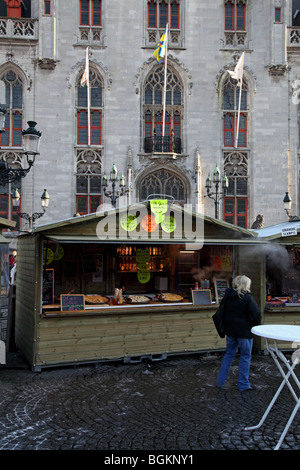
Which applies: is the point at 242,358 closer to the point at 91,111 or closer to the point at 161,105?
the point at 161,105

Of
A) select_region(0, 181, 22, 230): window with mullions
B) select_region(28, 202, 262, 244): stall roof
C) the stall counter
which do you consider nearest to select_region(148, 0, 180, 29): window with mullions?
select_region(0, 181, 22, 230): window with mullions

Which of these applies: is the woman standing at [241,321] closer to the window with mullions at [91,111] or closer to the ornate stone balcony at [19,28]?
the window with mullions at [91,111]

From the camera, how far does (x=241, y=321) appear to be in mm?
6758

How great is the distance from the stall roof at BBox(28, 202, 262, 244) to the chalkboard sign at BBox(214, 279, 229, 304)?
119 centimetres

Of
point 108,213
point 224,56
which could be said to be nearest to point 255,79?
point 224,56

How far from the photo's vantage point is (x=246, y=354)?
686cm

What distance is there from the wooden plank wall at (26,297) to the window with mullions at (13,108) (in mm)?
13965

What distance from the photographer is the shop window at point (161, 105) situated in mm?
22984

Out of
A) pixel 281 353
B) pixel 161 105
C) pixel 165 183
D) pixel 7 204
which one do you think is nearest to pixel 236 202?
pixel 165 183

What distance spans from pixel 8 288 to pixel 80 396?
14.1 ft

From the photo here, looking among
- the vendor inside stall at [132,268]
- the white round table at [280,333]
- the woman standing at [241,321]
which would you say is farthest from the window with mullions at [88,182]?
the white round table at [280,333]

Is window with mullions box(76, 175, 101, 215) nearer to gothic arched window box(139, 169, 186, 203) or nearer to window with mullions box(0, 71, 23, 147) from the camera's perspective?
gothic arched window box(139, 169, 186, 203)
